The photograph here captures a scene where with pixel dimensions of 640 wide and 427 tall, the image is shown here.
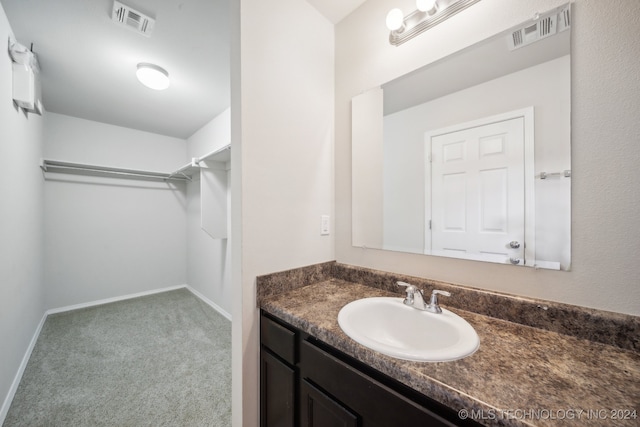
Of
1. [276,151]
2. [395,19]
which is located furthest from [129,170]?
[395,19]

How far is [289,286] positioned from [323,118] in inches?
40.1

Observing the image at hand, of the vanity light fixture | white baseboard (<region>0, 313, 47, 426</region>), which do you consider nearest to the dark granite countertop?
the vanity light fixture

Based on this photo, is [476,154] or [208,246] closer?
[476,154]

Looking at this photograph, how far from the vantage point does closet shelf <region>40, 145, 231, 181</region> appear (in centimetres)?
261

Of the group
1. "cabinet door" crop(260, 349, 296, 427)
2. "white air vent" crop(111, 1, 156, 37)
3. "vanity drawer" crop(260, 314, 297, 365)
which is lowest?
"cabinet door" crop(260, 349, 296, 427)

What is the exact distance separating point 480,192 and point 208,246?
337cm

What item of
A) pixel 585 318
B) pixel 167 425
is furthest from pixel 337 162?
pixel 167 425

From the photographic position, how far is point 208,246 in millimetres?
3375

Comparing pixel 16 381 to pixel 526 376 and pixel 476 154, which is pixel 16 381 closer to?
pixel 526 376

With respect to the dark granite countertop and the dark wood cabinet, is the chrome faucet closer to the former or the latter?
the dark granite countertop

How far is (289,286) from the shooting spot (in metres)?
1.22

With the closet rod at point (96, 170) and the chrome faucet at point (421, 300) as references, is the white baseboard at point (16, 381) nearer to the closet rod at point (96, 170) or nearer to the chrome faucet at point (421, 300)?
the closet rod at point (96, 170)

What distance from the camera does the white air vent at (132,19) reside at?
1435mm

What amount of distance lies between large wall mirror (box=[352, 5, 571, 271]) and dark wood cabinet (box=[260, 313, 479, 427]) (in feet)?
2.10
